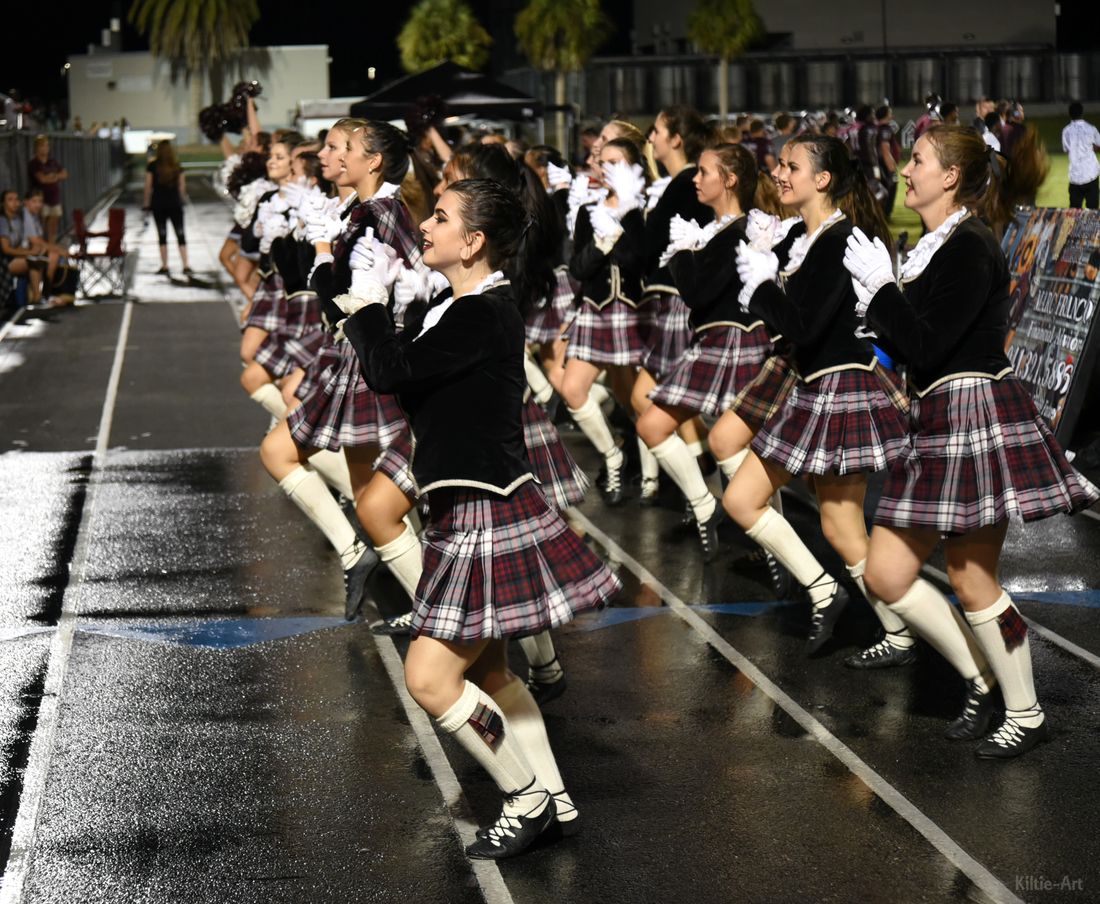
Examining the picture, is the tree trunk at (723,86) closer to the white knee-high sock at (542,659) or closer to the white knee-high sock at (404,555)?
the white knee-high sock at (404,555)

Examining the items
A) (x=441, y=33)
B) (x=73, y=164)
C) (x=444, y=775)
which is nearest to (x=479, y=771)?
(x=444, y=775)

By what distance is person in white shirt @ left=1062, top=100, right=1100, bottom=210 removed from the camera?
64.7 ft

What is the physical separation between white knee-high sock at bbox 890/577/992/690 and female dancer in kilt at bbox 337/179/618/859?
1.38 m

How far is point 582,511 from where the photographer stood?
31.2 feet

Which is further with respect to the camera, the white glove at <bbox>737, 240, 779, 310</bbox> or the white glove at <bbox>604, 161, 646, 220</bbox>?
the white glove at <bbox>604, 161, 646, 220</bbox>

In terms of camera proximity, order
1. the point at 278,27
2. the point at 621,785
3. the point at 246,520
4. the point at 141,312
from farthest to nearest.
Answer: the point at 278,27
the point at 141,312
the point at 246,520
the point at 621,785

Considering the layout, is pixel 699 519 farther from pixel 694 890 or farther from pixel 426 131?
pixel 694 890

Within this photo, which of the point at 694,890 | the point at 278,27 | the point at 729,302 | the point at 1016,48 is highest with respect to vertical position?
the point at 278,27

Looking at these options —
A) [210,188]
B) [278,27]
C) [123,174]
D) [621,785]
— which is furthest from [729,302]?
[278,27]

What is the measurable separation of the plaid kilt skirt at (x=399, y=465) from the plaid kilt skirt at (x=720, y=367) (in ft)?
6.55

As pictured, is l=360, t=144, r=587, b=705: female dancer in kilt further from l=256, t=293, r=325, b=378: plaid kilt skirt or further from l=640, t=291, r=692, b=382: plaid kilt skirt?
l=640, t=291, r=692, b=382: plaid kilt skirt

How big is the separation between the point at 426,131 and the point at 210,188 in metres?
47.6

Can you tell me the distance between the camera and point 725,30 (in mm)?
60844

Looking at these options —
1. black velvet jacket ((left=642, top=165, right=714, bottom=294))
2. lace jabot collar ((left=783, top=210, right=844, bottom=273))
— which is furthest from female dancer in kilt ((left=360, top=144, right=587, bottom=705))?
black velvet jacket ((left=642, top=165, right=714, bottom=294))
